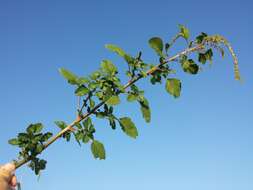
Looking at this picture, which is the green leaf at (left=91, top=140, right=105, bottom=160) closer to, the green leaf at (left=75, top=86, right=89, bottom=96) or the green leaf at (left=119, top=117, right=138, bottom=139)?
the green leaf at (left=119, top=117, right=138, bottom=139)

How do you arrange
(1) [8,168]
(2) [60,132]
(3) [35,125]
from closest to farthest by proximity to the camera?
(1) [8,168], (2) [60,132], (3) [35,125]

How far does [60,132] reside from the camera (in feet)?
13.4

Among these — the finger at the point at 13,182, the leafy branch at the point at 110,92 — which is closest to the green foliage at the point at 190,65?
the leafy branch at the point at 110,92

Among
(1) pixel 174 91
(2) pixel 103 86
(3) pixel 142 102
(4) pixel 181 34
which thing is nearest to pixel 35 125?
(2) pixel 103 86

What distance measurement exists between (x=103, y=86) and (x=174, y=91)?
654 millimetres

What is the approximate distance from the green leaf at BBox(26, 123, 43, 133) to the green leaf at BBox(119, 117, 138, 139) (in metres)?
0.78

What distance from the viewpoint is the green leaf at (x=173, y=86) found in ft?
14.0

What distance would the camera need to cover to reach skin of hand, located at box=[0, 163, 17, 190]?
3.27 meters

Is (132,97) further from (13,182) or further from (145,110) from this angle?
(13,182)

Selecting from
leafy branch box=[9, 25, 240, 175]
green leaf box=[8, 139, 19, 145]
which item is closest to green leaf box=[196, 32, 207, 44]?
leafy branch box=[9, 25, 240, 175]

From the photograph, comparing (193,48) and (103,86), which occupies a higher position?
(193,48)

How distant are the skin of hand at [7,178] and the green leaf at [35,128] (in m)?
0.68

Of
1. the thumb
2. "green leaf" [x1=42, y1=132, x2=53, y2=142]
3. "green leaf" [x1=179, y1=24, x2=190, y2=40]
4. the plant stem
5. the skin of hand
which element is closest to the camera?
the skin of hand

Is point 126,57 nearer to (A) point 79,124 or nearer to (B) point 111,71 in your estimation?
(B) point 111,71
